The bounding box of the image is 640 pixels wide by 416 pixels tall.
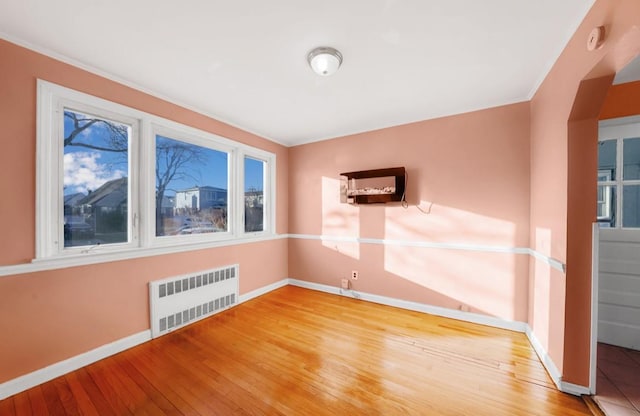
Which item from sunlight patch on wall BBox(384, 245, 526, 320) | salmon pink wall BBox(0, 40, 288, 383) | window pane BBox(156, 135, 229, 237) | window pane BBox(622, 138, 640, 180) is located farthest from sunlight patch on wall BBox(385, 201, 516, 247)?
salmon pink wall BBox(0, 40, 288, 383)

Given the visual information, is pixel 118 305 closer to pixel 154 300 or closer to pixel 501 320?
pixel 154 300

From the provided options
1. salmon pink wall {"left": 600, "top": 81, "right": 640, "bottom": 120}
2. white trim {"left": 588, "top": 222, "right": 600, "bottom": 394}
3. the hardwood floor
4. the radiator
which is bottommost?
the hardwood floor

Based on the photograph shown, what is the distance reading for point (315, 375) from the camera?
1.93 meters

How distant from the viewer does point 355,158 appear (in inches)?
145

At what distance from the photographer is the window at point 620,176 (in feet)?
7.11

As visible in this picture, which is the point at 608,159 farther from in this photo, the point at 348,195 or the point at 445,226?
the point at 348,195

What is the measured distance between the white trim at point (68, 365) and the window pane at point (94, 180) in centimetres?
92

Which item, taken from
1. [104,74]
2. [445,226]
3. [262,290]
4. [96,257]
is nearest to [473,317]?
[445,226]

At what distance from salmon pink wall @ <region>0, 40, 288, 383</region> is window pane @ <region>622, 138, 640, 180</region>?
4473mm

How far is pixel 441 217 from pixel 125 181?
3.47 metres

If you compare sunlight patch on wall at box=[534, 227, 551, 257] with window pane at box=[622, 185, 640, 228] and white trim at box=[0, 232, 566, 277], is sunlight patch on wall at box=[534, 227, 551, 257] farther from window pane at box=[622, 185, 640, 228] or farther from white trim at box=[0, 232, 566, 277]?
window pane at box=[622, 185, 640, 228]

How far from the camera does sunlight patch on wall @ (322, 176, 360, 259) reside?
3.67 m

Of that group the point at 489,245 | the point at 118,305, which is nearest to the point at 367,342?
the point at 489,245

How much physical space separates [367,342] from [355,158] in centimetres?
242
